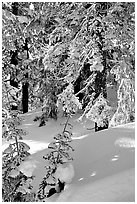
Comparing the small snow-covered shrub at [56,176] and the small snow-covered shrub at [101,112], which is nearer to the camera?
the small snow-covered shrub at [56,176]

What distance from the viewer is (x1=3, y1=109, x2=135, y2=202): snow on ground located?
5.25 m

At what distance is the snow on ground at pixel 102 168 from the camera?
207 inches

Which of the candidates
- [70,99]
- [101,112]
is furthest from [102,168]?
[101,112]

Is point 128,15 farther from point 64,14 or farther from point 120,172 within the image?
point 120,172

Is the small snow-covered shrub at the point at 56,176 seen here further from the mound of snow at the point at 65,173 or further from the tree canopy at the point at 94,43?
the tree canopy at the point at 94,43

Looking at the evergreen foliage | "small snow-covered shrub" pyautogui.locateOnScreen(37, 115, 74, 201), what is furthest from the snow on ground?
the evergreen foliage

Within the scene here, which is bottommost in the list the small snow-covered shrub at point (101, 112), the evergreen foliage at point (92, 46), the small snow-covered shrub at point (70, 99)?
the small snow-covered shrub at point (101, 112)

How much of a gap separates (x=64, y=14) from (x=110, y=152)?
4909 mm

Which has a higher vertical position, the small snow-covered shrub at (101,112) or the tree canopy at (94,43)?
the tree canopy at (94,43)

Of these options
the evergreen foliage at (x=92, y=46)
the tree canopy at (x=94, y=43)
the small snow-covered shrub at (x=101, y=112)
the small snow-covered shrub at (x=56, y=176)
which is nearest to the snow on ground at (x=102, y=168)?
the small snow-covered shrub at (x=56, y=176)

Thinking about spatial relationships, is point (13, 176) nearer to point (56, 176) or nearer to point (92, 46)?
point (56, 176)

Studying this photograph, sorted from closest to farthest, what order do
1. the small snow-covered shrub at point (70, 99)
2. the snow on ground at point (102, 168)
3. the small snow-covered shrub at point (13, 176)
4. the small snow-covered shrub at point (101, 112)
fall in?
the snow on ground at point (102, 168) → the small snow-covered shrub at point (13, 176) → the small snow-covered shrub at point (70, 99) → the small snow-covered shrub at point (101, 112)

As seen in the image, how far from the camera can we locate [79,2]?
30.6 feet

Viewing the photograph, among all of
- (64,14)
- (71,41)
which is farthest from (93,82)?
(64,14)
